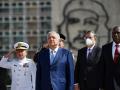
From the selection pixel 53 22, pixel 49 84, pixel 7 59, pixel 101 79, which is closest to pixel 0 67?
pixel 7 59

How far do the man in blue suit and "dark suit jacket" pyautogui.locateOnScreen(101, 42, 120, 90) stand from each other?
0.57 m

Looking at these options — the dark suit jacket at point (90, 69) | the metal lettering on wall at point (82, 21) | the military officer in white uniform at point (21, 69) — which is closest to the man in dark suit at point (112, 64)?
the dark suit jacket at point (90, 69)

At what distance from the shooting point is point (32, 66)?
7.57 m

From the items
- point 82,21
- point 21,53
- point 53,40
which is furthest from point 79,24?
point 53,40

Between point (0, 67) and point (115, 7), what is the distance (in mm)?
8757

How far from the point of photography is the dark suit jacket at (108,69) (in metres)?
7.57

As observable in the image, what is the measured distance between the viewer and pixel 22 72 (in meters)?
7.52

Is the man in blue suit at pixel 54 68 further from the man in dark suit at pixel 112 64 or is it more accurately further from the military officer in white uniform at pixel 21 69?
the man in dark suit at pixel 112 64

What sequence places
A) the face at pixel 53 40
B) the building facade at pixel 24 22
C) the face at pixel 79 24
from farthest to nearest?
the building facade at pixel 24 22, the face at pixel 79 24, the face at pixel 53 40

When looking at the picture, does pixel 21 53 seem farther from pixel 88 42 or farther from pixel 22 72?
pixel 88 42

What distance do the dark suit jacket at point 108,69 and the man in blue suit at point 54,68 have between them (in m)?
0.57

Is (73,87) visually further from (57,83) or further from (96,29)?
(96,29)

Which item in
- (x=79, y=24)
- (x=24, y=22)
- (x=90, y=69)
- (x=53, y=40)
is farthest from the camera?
(x=24, y=22)

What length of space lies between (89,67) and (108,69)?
0.36 m
